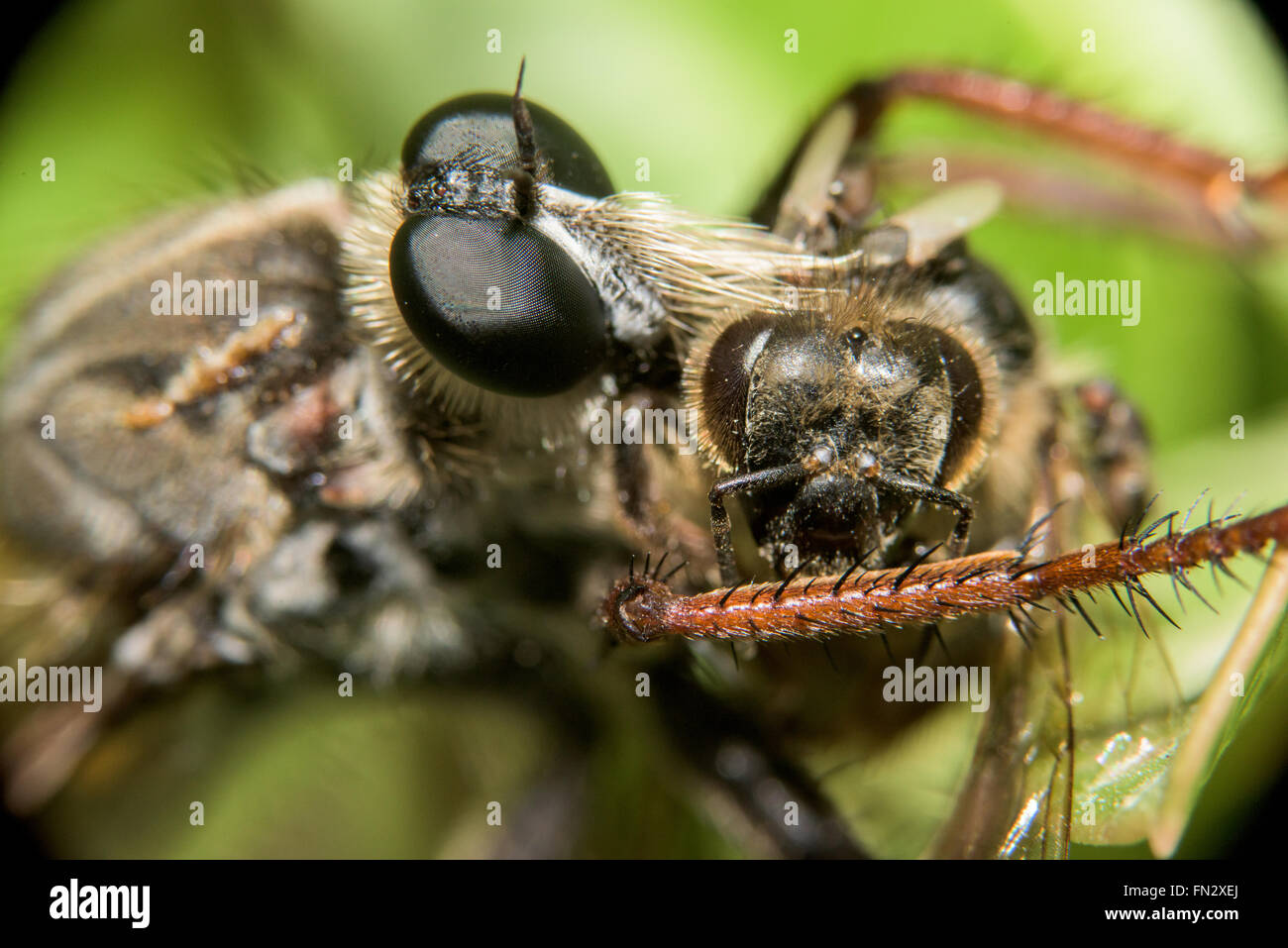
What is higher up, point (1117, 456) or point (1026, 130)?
point (1026, 130)

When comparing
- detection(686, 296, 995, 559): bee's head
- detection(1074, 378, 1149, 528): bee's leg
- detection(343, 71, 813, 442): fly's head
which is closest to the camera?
detection(686, 296, 995, 559): bee's head

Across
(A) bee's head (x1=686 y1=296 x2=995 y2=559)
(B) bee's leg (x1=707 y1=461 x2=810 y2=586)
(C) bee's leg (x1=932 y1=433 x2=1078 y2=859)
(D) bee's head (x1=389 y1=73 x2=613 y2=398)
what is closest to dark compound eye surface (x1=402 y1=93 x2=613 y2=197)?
(D) bee's head (x1=389 y1=73 x2=613 y2=398)

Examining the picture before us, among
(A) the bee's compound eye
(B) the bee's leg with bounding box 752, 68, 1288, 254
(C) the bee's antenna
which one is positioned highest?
(B) the bee's leg with bounding box 752, 68, 1288, 254

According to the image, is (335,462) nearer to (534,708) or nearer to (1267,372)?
(534,708)

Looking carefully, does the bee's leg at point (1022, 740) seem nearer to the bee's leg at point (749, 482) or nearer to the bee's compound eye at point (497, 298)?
the bee's leg at point (749, 482)

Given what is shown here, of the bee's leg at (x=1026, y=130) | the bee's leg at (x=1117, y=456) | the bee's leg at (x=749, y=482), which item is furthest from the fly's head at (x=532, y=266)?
the bee's leg at (x=1117, y=456)

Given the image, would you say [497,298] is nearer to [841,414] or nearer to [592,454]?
[592,454]

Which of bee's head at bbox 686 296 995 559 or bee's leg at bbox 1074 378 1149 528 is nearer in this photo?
bee's head at bbox 686 296 995 559

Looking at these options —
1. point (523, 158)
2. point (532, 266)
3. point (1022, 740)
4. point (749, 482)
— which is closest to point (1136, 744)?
point (1022, 740)

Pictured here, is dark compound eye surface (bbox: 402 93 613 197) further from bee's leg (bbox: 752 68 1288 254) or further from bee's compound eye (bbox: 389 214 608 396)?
bee's leg (bbox: 752 68 1288 254)
